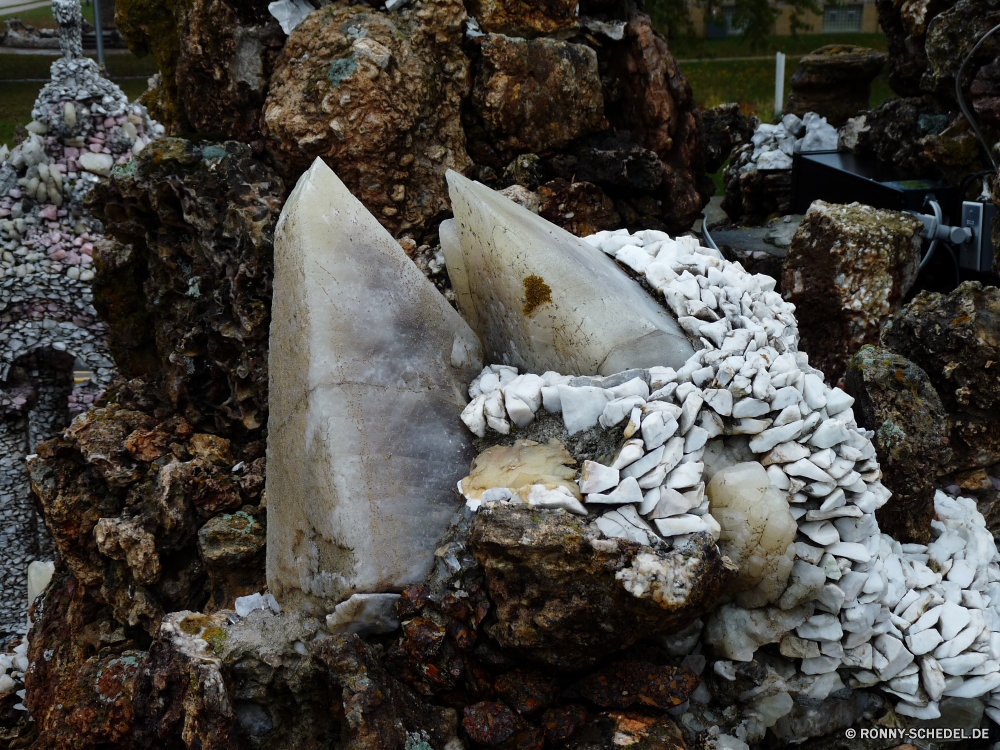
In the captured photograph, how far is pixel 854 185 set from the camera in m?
5.12

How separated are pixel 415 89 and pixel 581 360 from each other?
161cm

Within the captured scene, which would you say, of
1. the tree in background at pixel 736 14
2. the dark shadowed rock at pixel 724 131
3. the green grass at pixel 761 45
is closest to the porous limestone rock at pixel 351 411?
the dark shadowed rock at pixel 724 131

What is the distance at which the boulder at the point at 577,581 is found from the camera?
5.89 ft

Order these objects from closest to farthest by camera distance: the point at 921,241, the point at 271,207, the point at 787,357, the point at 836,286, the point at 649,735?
the point at 649,735, the point at 787,357, the point at 271,207, the point at 836,286, the point at 921,241

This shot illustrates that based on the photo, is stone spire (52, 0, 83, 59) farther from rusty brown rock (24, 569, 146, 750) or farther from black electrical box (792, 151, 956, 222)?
black electrical box (792, 151, 956, 222)

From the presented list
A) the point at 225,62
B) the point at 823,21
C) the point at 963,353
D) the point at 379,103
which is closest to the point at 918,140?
the point at 963,353

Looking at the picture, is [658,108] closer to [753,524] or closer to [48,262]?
[753,524]

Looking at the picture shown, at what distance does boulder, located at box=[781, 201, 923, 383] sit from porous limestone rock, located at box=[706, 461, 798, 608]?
199 cm

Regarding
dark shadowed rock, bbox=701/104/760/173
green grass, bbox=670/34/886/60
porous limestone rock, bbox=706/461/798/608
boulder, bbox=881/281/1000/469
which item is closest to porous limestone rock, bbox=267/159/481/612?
porous limestone rock, bbox=706/461/798/608

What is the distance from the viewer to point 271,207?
10.2 feet

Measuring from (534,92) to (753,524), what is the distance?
7.14 ft

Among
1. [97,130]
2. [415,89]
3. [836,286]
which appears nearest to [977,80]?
[836,286]

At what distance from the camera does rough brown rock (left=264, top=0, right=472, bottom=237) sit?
319cm

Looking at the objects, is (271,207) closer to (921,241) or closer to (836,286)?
(836,286)
